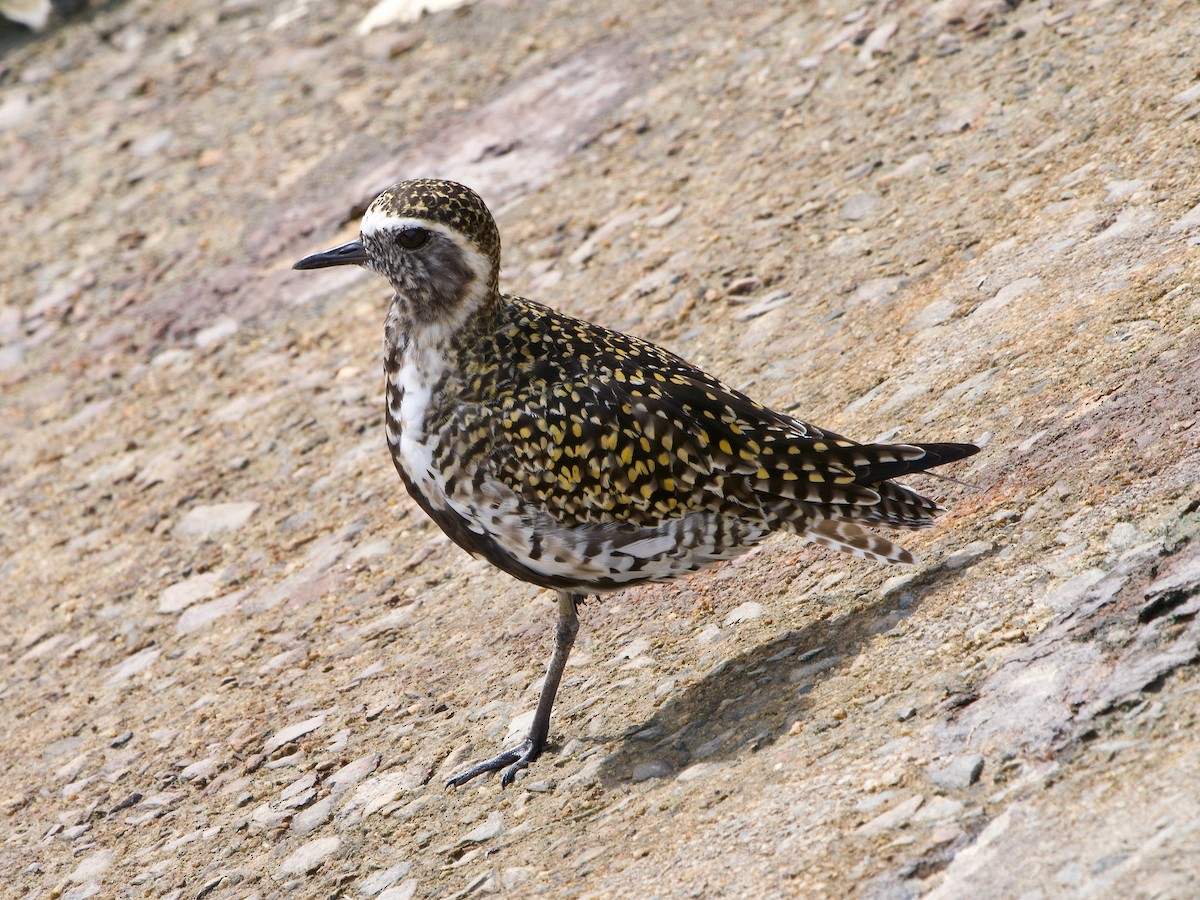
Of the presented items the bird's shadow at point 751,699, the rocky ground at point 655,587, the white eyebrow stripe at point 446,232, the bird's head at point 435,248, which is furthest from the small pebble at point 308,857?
the white eyebrow stripe at point 446,232

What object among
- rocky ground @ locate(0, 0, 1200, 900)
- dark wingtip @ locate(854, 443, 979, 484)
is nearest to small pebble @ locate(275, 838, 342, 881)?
rocky ground @ locate(0, 0, 1200, 900)

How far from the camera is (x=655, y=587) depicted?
6.92 metres

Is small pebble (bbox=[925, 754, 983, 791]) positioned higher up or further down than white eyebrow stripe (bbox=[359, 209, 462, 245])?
further down

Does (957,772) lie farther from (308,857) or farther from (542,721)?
(308,857)

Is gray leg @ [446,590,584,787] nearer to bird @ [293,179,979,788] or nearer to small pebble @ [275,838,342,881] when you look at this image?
bird @ [293,179,979,788]

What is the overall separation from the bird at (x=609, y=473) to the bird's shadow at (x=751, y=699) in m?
0.30

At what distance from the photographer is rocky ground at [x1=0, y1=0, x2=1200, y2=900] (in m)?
4.78

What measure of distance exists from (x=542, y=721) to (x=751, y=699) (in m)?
0.96

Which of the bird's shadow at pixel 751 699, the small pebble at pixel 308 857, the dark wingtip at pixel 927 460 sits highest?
the dark wingtip at pixel 927 460

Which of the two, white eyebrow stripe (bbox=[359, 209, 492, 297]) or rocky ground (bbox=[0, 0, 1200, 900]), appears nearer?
rocky ground (bbox=[0, 0, 1200, 900])

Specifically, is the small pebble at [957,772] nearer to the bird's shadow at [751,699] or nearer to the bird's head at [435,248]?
the bird's shadow at [751,699]

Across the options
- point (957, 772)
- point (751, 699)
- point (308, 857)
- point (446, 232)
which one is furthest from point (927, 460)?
point (308, 857)

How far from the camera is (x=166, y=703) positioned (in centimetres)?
747

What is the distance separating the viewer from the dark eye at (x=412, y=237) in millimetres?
6238
